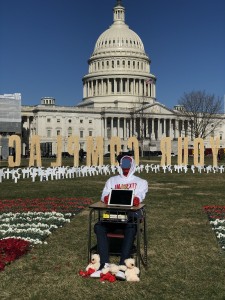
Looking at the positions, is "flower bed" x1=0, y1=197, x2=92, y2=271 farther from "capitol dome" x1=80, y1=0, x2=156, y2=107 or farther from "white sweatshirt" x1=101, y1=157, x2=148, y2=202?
"capitol dome" x1=80, y1=0, x2=156, y2=107

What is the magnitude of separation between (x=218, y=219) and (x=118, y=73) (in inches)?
4860

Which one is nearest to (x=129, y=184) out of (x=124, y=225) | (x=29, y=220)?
(x=124, y=225)

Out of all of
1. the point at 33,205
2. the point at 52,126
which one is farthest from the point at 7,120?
the point at 33,205

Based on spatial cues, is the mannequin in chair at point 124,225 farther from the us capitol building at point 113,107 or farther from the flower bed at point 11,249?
the us capitol building at point 113,107

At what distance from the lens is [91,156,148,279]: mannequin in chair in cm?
911

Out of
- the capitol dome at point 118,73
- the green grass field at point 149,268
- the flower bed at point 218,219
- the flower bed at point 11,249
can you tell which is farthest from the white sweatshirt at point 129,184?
the capitol dome at point 118,73

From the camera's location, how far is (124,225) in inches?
377

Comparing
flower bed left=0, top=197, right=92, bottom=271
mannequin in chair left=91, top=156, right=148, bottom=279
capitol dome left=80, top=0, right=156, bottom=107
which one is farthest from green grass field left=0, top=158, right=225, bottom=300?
capitol dome left=80, top=0, right=156, bottom=107

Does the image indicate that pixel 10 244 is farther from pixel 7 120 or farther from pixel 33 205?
pixel 7 120

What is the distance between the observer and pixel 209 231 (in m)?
13.3

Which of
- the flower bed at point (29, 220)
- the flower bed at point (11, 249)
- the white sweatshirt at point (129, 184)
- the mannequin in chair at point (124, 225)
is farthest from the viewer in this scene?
the flower bed at point (29, 220)

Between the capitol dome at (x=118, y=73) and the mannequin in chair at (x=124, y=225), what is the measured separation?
12517cm

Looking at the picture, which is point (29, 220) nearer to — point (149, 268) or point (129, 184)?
point (129, 184)

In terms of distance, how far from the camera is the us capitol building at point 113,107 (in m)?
126
